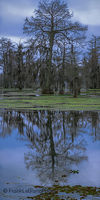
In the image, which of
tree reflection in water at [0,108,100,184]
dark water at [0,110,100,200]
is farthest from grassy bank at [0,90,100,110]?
dark water at [0,110,100,200]

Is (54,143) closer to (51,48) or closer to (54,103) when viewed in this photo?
(54,103)

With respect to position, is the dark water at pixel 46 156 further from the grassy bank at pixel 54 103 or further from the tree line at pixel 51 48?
the tree line at pixel 51 48

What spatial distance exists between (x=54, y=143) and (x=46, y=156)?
5.01ft

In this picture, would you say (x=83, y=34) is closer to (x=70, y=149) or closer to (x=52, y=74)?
(x=52, y=74)

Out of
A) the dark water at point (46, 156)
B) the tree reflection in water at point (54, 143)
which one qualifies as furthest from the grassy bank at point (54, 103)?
the dark water at point (46, 156)

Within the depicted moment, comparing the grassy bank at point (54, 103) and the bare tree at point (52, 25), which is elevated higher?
the bare tree at point (52, 25)

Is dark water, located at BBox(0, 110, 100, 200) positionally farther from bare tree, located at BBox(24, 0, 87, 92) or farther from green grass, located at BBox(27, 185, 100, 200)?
bare tree, located at BBox(24, 0, 87, 92)

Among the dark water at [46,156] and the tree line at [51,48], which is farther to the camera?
the tree line at [51,48]

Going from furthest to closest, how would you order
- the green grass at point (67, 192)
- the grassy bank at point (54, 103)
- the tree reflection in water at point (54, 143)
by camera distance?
the grassy bank at point (54, 103), the tree reflection in water at point (54, 143), the green grass at point (67, 192)

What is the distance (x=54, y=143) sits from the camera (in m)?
8.44

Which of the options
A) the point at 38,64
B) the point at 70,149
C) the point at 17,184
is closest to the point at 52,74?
the point at 38,64

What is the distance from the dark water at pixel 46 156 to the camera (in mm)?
5262

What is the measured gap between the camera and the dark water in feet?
17.3

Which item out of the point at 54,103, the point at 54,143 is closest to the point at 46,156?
the point at 54,143
